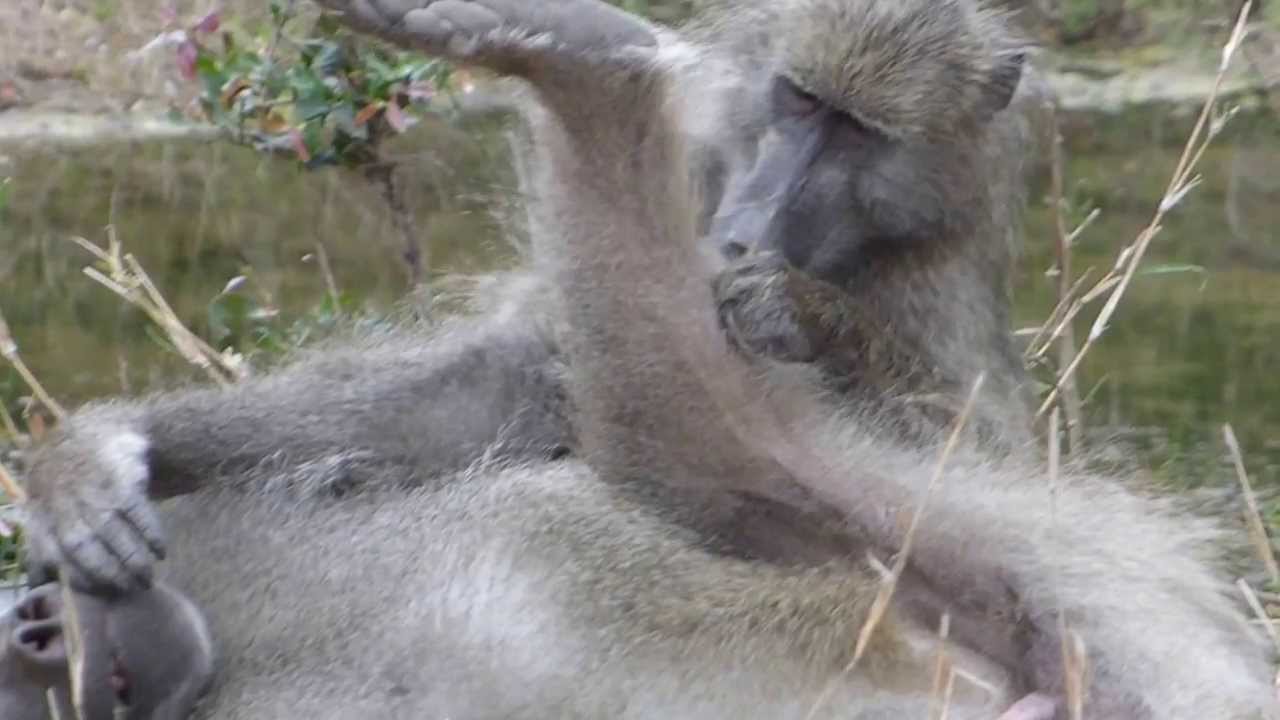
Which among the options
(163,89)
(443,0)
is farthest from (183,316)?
(443,0)

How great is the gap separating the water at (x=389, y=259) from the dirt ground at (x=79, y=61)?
2.07 ft

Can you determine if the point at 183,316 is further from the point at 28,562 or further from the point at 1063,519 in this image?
the point at 1063,519

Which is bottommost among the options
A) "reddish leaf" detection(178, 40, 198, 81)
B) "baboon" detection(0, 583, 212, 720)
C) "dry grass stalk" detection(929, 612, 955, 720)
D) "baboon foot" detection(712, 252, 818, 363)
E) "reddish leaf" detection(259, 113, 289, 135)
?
"reddish leaf" detection(259, 113, 289, 135)

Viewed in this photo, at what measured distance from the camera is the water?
6254 mm

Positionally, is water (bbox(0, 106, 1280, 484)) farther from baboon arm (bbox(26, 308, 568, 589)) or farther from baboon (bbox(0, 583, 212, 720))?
baboon (bbox(0, 583, 212, 720))

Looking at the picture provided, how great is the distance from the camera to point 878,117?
3.52 m

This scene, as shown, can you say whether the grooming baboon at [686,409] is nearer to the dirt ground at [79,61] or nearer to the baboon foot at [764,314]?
the baboon foot at [764,314]

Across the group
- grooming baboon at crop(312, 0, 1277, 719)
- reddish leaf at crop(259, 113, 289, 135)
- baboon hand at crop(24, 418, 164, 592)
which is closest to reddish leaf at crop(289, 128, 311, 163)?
reddish leaf at crop(259, 113, 289, 135)

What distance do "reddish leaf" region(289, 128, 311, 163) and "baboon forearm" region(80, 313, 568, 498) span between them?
1585 mm

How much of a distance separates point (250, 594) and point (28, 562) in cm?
32

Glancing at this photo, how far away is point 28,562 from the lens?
2.75 metres

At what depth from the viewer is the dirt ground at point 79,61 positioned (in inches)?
389

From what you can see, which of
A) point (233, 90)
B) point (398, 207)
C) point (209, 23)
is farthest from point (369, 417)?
point (398, 207)

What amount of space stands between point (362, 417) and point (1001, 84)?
1.34 m
